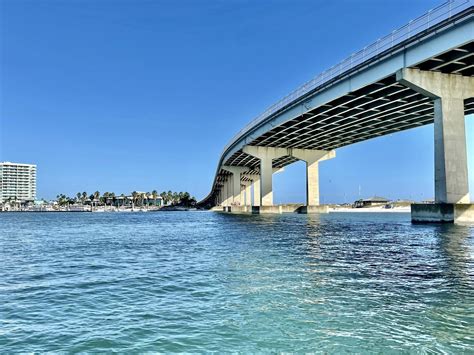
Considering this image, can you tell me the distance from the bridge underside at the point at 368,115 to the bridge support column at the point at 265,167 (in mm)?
1947

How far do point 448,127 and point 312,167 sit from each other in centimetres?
5741

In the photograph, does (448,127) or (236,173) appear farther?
(236,173)

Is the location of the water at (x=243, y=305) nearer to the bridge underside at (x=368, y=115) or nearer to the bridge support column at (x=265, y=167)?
the bridge underside at (x=368, y=115)

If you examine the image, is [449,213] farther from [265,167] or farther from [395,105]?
[265,167]

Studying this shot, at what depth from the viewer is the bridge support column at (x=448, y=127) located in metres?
36.0

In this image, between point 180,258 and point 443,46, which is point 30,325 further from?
point 443,46

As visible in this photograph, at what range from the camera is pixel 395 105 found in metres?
55.9

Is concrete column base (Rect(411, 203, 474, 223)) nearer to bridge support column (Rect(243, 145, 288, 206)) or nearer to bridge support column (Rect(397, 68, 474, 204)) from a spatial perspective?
bridge support column (Rect(397, 68, 474, 204))

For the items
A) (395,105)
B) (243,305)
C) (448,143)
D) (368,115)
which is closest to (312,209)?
(368,115)

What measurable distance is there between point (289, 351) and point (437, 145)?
3596 centimetres

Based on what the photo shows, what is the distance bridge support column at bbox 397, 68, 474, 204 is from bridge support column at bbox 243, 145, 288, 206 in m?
53.4

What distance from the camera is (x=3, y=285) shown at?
12008 millimetres

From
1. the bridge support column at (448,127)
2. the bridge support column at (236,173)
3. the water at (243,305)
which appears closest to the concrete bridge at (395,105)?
the bridge support column at (448,127)

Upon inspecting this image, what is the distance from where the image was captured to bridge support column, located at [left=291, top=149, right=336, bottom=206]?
92812mm
